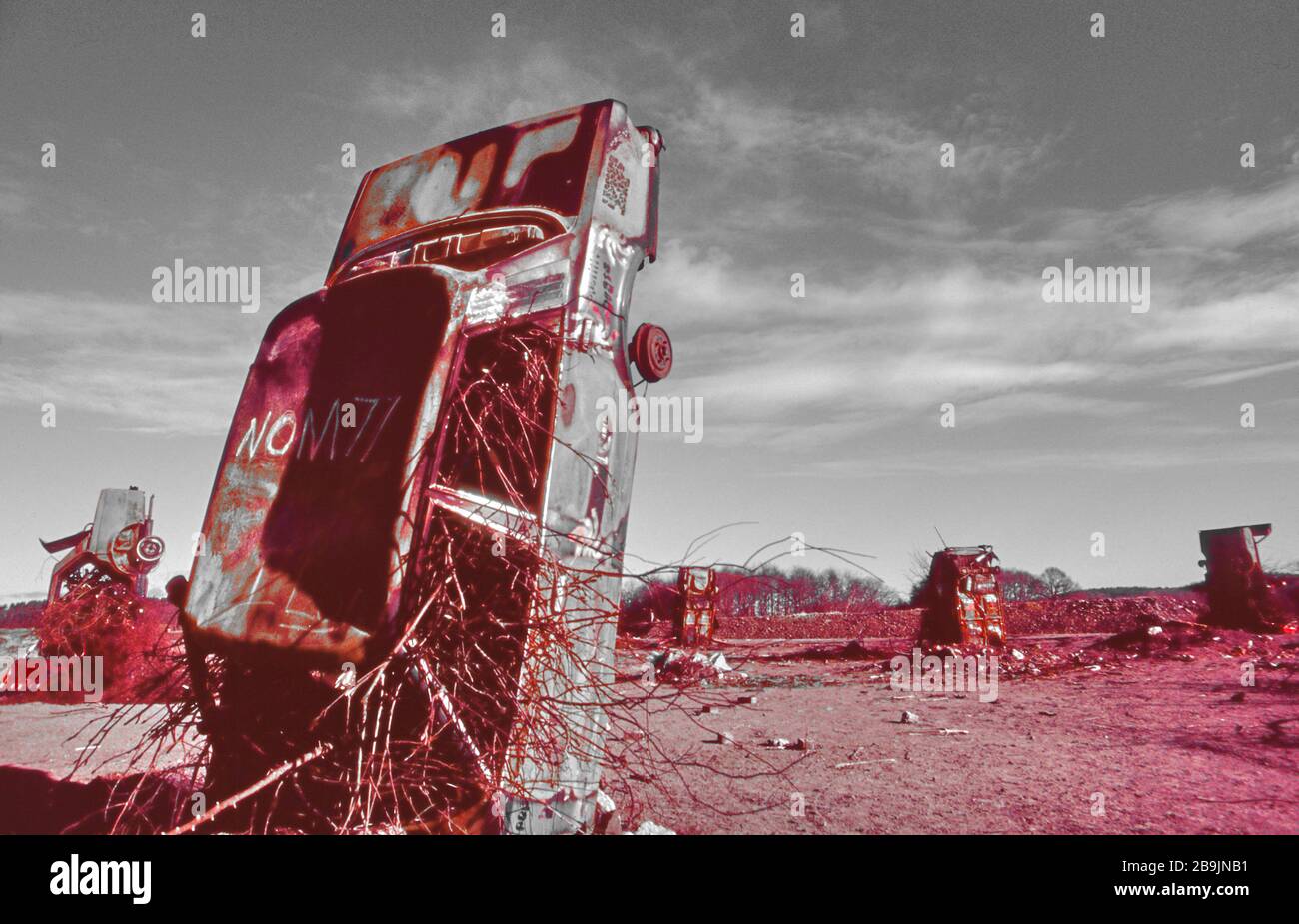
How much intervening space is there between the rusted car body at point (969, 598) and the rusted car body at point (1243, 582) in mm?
3523

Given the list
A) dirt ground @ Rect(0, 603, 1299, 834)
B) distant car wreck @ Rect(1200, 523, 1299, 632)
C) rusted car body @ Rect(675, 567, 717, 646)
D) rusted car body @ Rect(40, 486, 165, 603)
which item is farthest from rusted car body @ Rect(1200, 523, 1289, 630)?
rusted car body @ Rect(40, 486, 165, 603)

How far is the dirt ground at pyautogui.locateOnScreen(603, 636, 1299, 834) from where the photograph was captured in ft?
10.8

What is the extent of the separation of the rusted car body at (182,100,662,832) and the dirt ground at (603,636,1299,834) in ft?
1.71

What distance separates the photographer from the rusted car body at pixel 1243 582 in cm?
1117

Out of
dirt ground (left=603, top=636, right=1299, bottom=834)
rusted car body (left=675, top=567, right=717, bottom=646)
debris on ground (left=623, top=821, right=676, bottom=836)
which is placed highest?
rusted car body (left=675, top=567, right=717, bottom=646)

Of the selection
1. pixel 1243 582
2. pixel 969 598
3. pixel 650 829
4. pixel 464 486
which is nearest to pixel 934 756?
pixel 650 829

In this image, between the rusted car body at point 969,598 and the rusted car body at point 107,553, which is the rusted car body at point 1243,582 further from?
the rusted car body at point 107,553

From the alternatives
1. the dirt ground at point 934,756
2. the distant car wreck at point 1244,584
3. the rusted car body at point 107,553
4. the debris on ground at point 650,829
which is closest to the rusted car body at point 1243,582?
the distant car wreck at point 1244,584

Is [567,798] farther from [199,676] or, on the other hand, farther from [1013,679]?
[1013,679]

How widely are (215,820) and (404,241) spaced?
2.40 m

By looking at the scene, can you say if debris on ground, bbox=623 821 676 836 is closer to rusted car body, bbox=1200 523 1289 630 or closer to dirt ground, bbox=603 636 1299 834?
dirt ground, bbox=603 636 1299 834

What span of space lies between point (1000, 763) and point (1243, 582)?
32.9 feet

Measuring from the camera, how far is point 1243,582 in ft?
37.2

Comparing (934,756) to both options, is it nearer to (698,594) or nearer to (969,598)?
(698,594)
